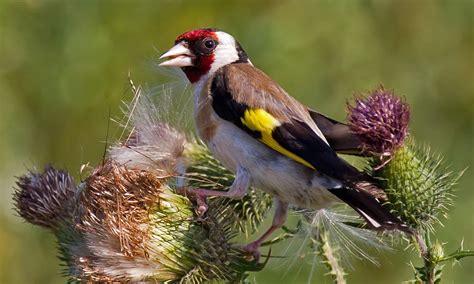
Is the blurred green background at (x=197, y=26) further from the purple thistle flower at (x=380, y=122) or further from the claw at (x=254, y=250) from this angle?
the claw at (x=254, y=250)

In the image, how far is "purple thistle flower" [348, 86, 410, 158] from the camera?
18.9ft

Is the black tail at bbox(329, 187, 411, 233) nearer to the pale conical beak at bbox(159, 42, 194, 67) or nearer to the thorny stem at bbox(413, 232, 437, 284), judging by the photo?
the thorny stem at bbox(413, 232, 437, 284)

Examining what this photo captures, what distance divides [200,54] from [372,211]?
5.18 feet

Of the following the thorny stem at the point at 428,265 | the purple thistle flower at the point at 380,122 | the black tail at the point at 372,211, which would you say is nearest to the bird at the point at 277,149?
the black tail at the point at 372,211

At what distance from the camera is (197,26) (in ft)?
34.0

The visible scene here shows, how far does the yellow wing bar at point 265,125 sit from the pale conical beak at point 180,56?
0.66 m

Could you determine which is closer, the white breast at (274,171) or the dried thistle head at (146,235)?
the dried thistle head at (146,235)

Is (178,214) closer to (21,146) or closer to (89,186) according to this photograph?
(89,186)

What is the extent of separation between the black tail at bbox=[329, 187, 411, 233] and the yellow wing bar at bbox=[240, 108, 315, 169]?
343 millimetres

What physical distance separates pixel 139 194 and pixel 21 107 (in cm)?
486

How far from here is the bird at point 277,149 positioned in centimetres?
574

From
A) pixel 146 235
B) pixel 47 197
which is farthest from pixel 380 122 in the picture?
pixel 47 197

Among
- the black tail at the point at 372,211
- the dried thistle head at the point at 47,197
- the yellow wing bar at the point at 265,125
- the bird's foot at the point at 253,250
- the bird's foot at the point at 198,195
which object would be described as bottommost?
the dried thistle head at the point at 47,197

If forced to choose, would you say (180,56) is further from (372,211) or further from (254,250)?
(372,211)
